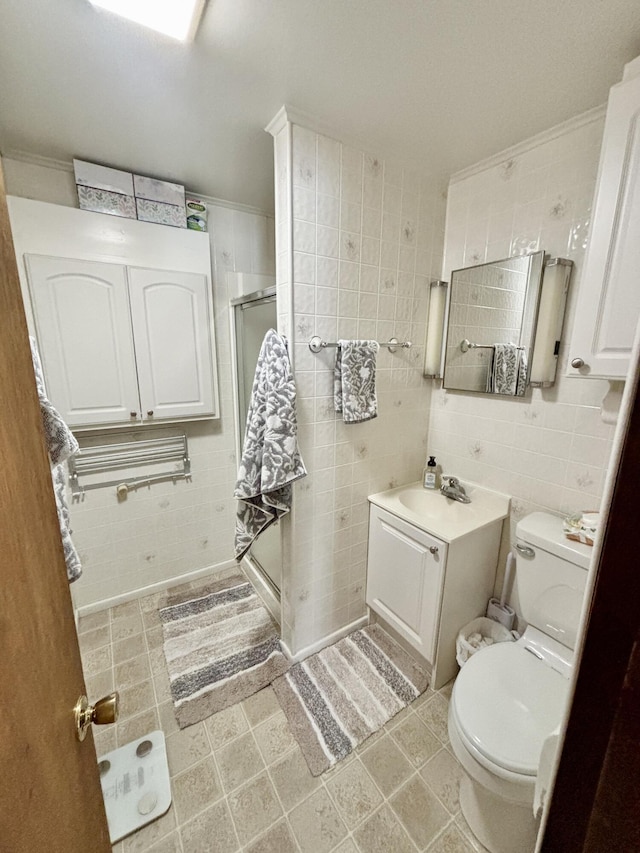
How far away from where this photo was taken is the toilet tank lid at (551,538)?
1.22 m

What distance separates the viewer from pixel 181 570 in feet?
7.31

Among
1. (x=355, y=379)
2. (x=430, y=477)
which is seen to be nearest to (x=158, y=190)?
(x=355, y=379)

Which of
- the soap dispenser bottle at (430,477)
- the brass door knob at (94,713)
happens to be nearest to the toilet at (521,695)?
the soap dispenser bottle at (430,477)

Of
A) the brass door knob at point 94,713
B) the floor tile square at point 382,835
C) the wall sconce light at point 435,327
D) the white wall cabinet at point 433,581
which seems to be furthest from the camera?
the wall sconce light at point 435,327

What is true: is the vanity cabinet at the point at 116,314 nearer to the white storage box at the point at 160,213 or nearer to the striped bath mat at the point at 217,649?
the white storage box at the point at 160,213

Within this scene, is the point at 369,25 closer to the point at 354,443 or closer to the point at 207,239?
the point at 207,239

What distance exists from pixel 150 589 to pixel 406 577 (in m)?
1.61

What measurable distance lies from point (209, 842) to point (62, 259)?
7.46 ft

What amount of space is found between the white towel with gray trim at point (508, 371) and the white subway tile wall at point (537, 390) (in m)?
0.06

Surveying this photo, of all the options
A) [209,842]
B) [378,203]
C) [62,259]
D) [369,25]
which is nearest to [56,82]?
[62,259]

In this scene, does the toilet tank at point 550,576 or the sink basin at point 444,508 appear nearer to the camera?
the toilet tank at point 550,576

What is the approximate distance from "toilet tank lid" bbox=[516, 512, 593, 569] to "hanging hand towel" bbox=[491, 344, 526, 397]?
0.56m

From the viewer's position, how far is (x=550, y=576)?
4.29ft

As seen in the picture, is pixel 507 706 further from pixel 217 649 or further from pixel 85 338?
pixel 85 338
